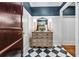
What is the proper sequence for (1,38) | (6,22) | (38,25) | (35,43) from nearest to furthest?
(1,38) < (6,22) < (35,43) < (38,25)

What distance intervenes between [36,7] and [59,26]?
5.51ft

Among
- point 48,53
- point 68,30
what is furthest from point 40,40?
point 68,30

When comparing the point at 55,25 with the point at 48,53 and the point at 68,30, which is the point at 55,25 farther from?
the point at 48,53

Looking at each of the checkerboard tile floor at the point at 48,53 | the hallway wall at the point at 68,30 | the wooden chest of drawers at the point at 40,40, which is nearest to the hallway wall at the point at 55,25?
the hallway wall at the point at 68,30

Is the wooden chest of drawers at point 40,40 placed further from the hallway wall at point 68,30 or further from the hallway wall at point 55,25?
the hallway wall at point 68,30

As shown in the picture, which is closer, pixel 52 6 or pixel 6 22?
pixel 6 22

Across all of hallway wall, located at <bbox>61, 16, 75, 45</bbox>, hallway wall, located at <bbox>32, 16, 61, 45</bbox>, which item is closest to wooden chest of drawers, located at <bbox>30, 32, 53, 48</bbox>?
hallway wall, located at <bbox>32, 16, 61, 45</bbox>

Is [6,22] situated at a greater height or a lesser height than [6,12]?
lesser

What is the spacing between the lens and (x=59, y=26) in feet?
20.2

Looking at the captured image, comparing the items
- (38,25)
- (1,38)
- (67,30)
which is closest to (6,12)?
(1,38)

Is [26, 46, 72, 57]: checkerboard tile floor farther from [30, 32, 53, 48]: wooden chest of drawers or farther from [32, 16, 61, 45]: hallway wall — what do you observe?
[32, 16, 61, 45]: hallway wall

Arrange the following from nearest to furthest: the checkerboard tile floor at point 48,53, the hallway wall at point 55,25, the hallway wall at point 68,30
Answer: the checkerboard tile floor at point 48,53 < the hallway wall at point 55,25 < the hallway wall at point 68,30

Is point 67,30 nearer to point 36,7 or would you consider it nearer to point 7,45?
point 36,7

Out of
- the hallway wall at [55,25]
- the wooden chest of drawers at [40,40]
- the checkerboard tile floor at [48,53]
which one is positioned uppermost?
the hallway wall at [55,25]
